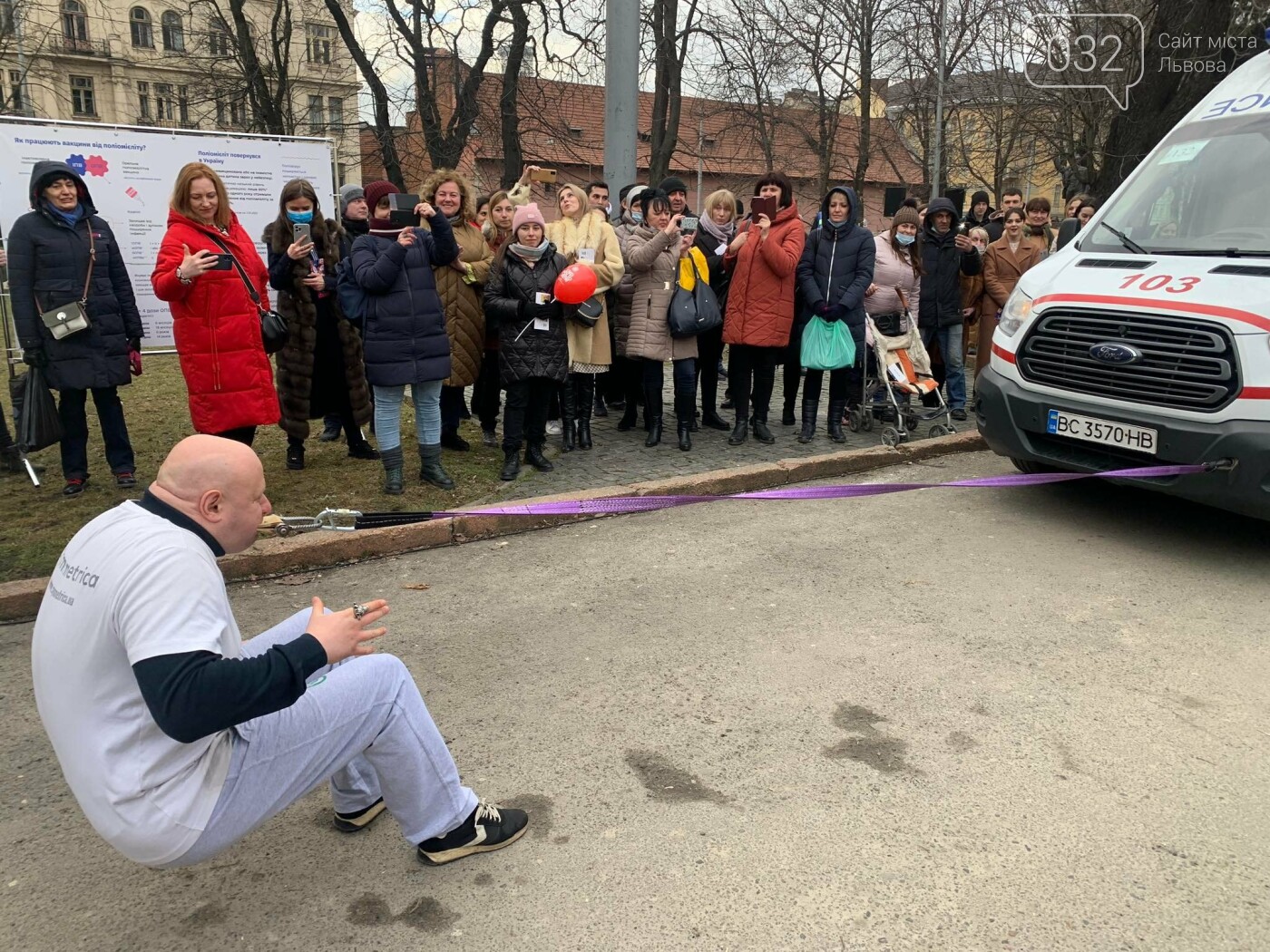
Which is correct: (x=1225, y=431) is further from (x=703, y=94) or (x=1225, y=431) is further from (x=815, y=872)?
(x=703, y=94)

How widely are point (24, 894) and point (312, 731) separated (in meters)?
1.10

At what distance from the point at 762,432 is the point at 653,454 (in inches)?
42.6

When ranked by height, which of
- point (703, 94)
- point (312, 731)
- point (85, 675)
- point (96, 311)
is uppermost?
point (703, 94)

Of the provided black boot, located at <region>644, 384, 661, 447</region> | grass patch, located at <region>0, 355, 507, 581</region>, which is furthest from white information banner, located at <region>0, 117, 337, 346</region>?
black boot, located at <region>644, 384, 661, 447</region>

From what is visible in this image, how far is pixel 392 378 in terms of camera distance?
237 inches

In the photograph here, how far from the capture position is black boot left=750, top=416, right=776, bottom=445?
7.90 meters

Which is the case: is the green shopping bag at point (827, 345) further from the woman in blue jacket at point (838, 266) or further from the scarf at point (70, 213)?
the scarf at point (70, 213)

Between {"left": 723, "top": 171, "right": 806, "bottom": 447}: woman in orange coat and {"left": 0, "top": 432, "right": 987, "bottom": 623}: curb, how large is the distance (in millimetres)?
1118

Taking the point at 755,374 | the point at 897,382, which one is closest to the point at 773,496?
the point at 755,374

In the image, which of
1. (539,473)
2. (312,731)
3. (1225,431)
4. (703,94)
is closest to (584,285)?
(539,473)

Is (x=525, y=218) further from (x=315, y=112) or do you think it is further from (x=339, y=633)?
(x=315, y=112)

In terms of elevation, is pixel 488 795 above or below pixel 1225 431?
below

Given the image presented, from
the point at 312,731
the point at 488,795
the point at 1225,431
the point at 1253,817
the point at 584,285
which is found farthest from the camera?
the point at 584,285

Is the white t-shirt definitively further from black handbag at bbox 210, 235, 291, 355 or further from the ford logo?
the ford logo
